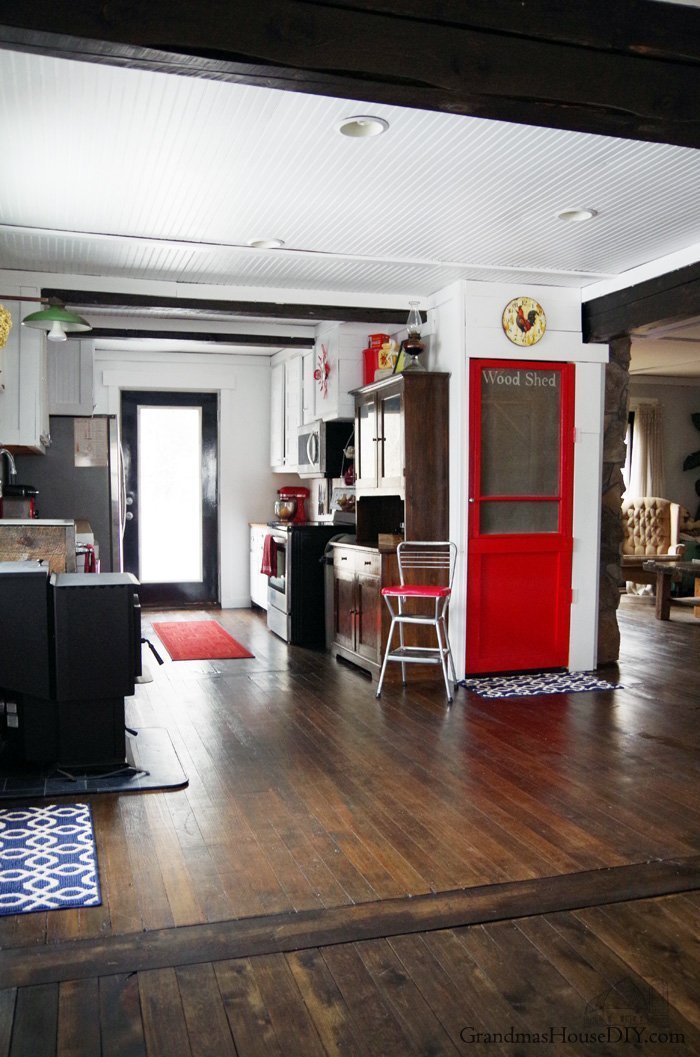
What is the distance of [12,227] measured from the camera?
4.55m

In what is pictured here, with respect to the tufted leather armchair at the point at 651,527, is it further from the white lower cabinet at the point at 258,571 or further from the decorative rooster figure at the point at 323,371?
the decorative rooster figure at the point at 323,371

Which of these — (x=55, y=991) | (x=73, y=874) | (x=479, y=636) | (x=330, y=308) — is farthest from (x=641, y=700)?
(x=55, y=991)

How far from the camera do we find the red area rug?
267 inches

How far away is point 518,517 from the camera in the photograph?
5875 millimetres

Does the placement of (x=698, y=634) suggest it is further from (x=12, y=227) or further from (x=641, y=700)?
(x=12, y=227)

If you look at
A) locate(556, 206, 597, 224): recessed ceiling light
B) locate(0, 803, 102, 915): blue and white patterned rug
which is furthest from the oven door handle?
locate(0, 803, 102, 915): blue and white patterned rug

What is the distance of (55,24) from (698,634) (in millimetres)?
6971

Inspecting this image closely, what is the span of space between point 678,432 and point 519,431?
6340 millimetres

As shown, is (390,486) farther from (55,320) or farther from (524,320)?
(55,320)

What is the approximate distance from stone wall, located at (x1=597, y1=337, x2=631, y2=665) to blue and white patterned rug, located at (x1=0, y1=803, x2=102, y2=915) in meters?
3.95

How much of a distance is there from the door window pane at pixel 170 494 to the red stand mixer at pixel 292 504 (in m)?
0.97

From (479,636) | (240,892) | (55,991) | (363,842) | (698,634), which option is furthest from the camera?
(698,634)

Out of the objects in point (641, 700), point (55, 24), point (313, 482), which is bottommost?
point (641, 700)

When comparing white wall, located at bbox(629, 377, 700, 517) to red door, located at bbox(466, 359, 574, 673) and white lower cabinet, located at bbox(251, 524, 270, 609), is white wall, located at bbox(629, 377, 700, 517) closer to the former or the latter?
white lower cabinet, located at bbox(251, 524, 270, 609)
